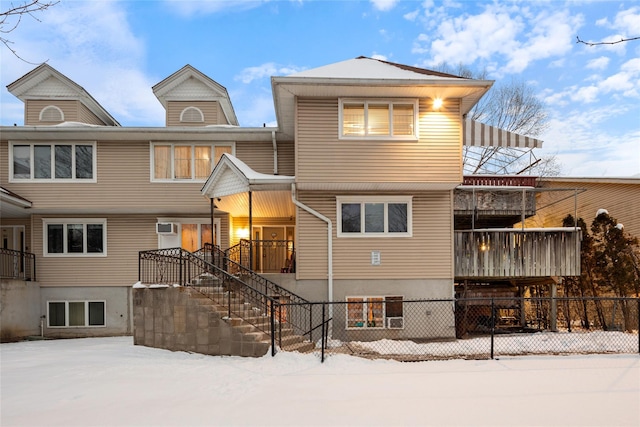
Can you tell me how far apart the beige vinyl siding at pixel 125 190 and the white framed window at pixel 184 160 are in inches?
9.8

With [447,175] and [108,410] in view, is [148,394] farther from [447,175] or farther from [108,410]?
[447,175]

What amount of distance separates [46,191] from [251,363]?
35.4 ft

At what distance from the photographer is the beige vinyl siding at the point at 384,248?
12.4m

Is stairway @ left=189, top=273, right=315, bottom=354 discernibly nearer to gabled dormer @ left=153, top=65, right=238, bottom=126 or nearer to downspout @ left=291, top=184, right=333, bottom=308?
downspout @ left=291, top=184, right=333, bottom=308

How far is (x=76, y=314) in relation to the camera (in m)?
14.9

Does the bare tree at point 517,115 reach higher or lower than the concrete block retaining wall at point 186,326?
higher

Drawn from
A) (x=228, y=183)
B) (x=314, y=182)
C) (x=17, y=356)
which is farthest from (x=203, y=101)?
(x=17, y=356)

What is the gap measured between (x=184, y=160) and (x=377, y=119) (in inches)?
277

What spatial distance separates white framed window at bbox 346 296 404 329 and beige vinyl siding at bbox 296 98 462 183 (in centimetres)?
365

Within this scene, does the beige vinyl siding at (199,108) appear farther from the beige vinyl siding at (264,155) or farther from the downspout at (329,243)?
the downspout at (329,243)

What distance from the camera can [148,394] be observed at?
6.65 meters

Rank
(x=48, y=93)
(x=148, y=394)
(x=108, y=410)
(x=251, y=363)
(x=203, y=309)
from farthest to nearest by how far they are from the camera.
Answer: (x=48, y=93), (x=203, y=309), (x=251, y=363), (x=148, y=394), (x=108, y=410)

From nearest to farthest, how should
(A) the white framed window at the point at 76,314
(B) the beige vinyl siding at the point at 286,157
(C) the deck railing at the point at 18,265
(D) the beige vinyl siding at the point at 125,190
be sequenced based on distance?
(C) the deck railing at the point at 18,265 → (D) the beige vinyl siding at the point at 125,190 → (A) the white framed window at the point at 76,314 → (B) the beige vinyl siding at the point at 286,157

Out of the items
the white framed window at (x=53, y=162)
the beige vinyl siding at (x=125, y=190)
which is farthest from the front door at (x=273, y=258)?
the white framed window at (x=53, y=162)
